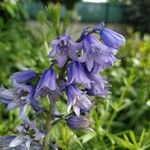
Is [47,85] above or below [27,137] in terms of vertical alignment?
above

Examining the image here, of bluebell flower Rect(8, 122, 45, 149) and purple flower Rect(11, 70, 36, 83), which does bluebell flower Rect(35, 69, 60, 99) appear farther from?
bluebell flower Rect(8, 122, 45, 149)

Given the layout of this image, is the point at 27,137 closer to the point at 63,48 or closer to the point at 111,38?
the point at 63,48

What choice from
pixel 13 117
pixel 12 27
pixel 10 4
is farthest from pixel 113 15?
pixel 13 117

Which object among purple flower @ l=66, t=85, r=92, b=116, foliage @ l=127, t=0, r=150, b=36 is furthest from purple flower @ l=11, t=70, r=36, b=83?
foliage @ l=127, t=0, r=150, b=36

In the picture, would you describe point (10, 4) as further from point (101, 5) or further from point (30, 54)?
point (101, 5)

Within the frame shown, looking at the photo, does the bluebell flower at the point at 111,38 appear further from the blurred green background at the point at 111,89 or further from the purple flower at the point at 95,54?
the blurred green background at the point at 111,89

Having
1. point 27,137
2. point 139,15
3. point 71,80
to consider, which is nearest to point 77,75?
point 71,80
